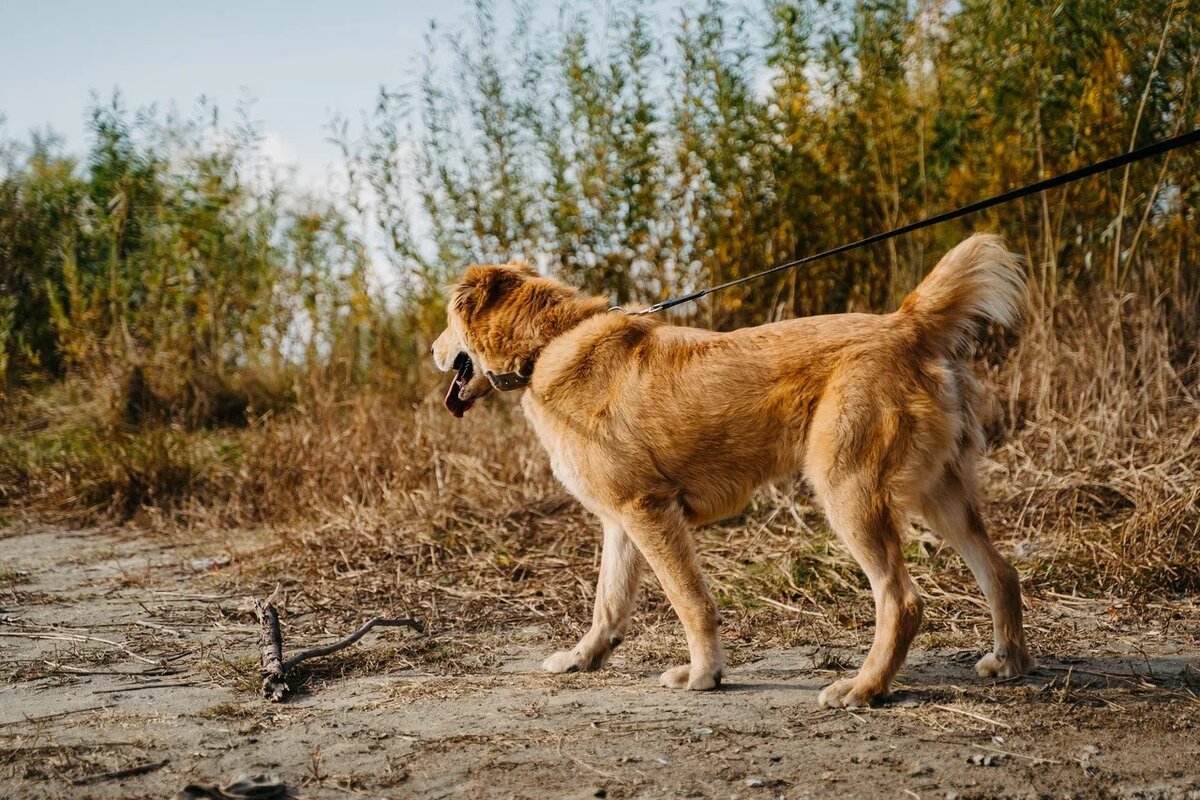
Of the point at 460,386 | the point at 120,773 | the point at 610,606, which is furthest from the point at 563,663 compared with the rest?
the point at 120,773

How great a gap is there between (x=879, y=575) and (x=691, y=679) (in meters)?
0.82

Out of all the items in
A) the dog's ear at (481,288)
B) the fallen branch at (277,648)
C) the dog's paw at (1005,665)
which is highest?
the dog's ear at (481,288)

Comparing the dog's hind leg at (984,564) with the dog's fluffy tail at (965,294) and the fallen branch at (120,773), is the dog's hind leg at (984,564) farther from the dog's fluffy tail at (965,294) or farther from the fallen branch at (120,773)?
the fallen branch at (120,773)

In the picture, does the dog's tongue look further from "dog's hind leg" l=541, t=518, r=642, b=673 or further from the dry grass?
the dry grass

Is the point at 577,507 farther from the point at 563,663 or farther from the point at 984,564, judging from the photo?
the point at 984,564

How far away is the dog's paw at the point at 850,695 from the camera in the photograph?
3.86 m

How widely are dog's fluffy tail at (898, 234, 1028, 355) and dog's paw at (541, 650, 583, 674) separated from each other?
6.42 ft

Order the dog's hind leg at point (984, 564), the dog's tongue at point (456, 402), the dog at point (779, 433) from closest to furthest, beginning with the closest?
the dog at point (779, 433)
the dog's hind leg at point (984, 564)
the dog's tongue at point (456, 402)

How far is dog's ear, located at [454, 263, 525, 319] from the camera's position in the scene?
16.3ft

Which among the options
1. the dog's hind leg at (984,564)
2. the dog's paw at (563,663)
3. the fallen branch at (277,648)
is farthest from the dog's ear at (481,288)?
the dog's hind leg at (984,564)

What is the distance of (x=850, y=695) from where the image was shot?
3.87 metres

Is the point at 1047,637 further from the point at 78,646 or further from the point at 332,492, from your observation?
the point at 332,492

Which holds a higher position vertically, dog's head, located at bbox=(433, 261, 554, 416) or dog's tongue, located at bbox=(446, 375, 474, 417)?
dog's head, located at bbox=(433, 261, 554, 416)

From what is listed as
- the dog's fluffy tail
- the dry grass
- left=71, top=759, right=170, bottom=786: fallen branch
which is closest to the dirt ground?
left=71, top=759, right=170, bottom=786: fallen branch
